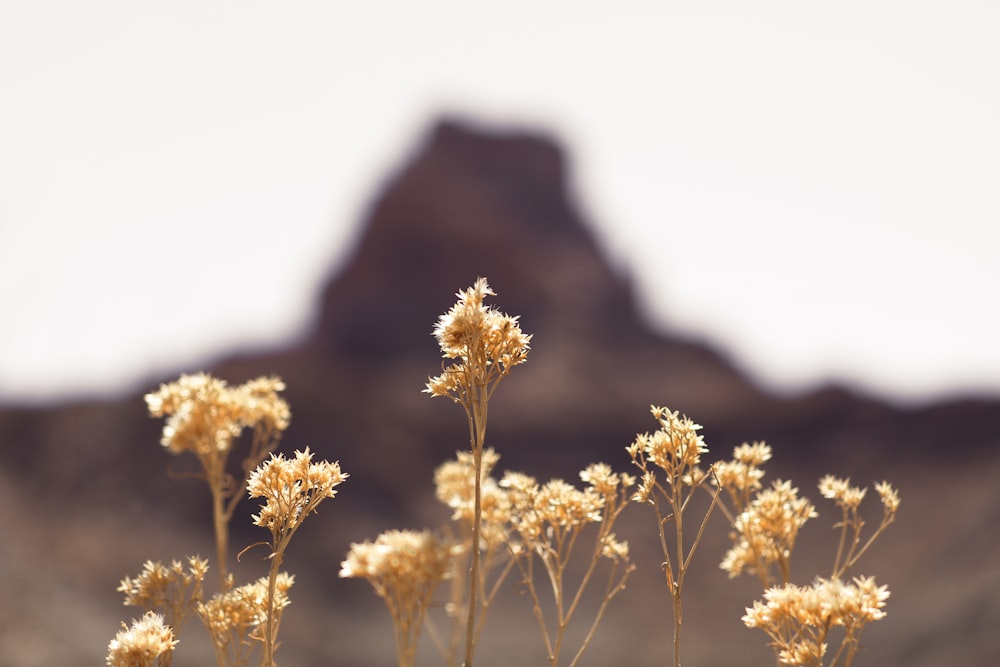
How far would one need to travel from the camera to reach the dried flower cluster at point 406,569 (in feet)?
8.51

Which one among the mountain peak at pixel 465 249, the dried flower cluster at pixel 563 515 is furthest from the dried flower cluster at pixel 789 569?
the mountain peak at pixel 465 249

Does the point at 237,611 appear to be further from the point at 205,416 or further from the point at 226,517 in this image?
the point at 205,416

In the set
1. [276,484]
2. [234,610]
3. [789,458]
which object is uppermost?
[789,458]

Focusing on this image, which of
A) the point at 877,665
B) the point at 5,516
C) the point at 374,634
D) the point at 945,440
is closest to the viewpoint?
the point at 877,665

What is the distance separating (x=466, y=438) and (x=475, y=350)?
155ft

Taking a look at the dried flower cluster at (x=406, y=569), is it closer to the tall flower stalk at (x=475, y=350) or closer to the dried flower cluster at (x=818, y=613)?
the tall flower stalk at (x=475, y=350)

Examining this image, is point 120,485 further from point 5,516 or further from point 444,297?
point 444,297

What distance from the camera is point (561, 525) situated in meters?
3.39

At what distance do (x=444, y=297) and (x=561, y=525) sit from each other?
208 feet

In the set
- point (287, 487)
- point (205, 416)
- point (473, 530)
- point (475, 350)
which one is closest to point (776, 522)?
point (473, 530)

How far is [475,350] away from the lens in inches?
108

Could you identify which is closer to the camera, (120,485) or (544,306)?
(120,485)

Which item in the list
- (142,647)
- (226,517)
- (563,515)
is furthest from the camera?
(226,517)

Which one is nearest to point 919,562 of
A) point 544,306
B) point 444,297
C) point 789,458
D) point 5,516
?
point 789,458
